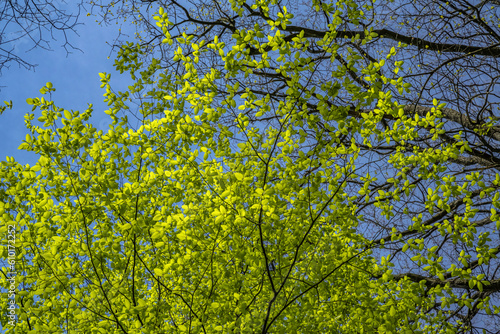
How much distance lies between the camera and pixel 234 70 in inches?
117

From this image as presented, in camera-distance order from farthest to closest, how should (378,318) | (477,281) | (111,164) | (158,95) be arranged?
(158,95)
(111,164)
(378,318)
(477,281)

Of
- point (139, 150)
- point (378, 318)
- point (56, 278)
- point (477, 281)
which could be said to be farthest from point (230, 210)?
point (477, 281)

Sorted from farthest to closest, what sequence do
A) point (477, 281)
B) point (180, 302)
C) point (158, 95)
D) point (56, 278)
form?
1. point (180, 302)
2. point (158, 95)
3. point (477, 281)
4. point (56, 278)

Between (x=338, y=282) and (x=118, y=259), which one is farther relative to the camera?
(x=338, y=282)

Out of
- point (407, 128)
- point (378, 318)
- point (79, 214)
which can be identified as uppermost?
point (407, 128)

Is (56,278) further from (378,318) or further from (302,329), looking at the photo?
(378,318)

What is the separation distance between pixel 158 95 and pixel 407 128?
96.7 inches

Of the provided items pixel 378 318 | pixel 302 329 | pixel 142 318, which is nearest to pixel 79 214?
pixel 142 318

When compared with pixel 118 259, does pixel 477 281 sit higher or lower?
lower

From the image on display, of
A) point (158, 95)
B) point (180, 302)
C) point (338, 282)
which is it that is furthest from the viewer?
point (338, 282)

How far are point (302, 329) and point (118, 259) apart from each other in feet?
5.69

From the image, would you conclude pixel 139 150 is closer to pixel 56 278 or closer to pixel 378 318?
pixel 56 278

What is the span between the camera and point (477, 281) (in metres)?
2.87

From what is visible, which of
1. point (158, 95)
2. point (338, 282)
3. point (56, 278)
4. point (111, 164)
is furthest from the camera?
point (338, 282)
